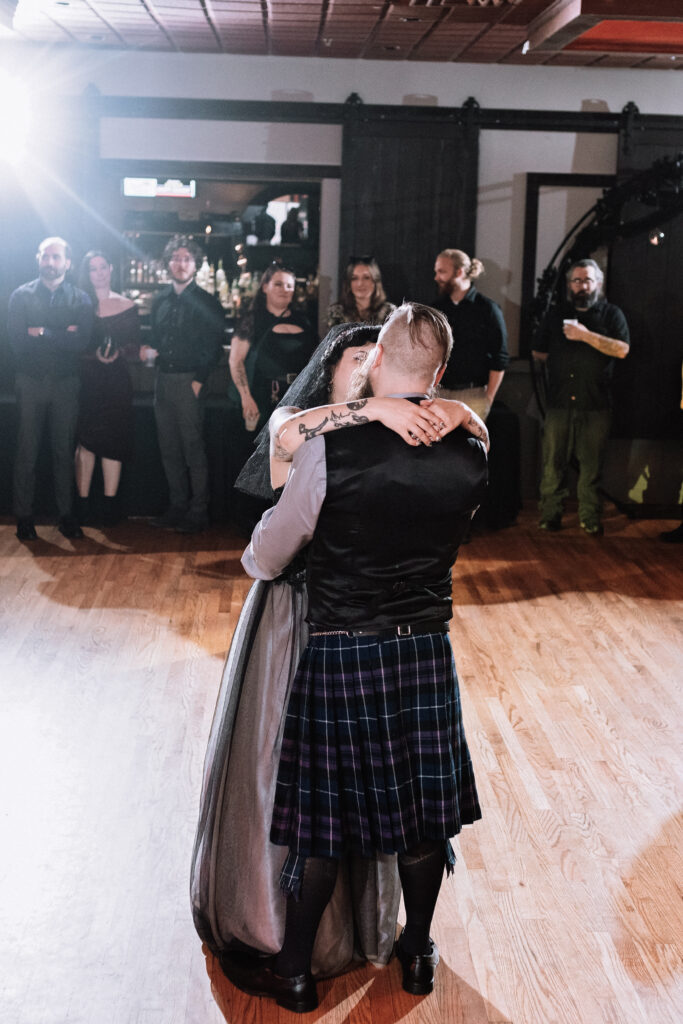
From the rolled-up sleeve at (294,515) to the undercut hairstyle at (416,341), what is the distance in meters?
0.23

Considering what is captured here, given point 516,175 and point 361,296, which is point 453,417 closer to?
point 361,296

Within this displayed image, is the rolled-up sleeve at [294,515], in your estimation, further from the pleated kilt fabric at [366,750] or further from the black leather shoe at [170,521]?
the black leather shoe at [170,521]

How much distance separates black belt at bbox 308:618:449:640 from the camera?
221cm

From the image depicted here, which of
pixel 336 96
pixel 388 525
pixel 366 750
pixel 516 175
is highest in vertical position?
pixel 336 96

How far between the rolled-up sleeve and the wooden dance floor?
991mm

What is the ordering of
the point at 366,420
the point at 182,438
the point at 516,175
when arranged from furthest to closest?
the point at 516,175
the point at 182,438
the point at 366,420

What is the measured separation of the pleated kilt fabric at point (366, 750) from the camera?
2.22 m

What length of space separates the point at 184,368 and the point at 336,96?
243cm

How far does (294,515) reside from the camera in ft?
6.91

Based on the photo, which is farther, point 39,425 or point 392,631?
point 39,425

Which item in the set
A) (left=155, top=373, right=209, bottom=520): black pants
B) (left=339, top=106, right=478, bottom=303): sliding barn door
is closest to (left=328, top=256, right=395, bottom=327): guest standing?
(left=155, top=373, right=209, bottom=520): black pants

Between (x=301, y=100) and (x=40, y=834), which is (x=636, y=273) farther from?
(x=40, y=834)

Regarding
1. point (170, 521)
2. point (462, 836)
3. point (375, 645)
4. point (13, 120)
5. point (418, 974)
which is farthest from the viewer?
point (13, 120)

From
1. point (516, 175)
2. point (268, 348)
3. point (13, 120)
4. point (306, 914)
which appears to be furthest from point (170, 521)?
point (306, 914)
